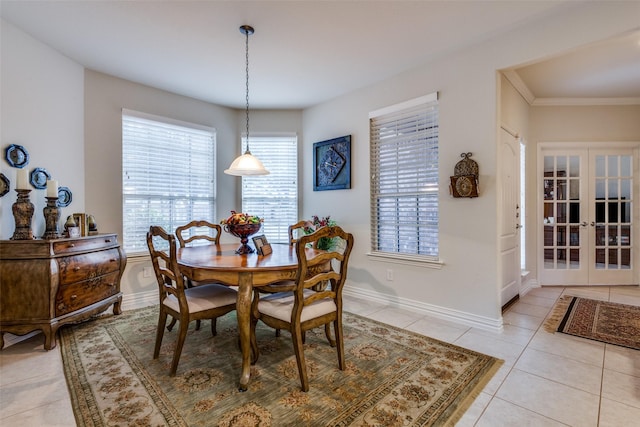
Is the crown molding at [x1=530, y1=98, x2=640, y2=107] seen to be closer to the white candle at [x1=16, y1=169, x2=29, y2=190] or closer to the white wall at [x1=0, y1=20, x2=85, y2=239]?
the white wall at [x1=0, y1=20, x2=85, y2=239]

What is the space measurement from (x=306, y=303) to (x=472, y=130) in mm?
2243

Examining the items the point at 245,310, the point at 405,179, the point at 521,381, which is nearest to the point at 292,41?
the point at 405,179

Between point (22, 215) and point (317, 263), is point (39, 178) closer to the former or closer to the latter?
point (22, 215)

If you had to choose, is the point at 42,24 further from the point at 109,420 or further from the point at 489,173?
the point at 489,173

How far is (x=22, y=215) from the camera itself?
8.23 ft

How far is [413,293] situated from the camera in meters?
3.33

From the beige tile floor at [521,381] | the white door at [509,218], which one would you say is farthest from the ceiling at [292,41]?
the beige tile floor at [521,381]

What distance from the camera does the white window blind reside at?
15.0 feet

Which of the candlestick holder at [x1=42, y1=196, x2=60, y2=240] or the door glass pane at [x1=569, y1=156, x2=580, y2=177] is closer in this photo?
the candlestick holder at [x1=42, y1=196, x2=60, y2=240]

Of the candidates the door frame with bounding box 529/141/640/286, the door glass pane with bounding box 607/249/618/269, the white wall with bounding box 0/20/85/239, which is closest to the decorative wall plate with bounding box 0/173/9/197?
the white wall with bounding box 0/20/85/239

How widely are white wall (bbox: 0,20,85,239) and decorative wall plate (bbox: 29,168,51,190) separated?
5 cm

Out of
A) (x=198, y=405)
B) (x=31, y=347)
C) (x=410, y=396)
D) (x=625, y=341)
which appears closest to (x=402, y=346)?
(x=410, y=396)

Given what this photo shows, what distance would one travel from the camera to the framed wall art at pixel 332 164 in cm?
399

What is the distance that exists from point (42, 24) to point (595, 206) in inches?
262
